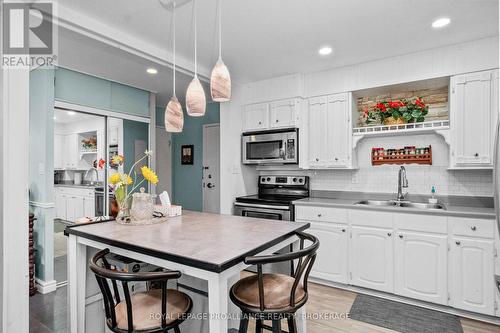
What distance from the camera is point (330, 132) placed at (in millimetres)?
3383

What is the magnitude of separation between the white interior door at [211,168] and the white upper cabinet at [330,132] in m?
2.24

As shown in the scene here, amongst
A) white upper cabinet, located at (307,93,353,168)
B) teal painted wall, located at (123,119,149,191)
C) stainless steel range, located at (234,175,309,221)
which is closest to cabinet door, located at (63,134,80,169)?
teal painted wall, located at (123,119,149,191)

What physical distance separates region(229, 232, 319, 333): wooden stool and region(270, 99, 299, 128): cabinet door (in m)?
2.14

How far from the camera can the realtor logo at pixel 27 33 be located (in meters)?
1.29

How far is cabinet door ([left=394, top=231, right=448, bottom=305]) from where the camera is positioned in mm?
2463

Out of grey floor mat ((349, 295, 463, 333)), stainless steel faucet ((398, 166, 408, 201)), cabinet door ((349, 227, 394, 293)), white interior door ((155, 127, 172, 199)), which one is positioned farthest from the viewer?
white interior door ((155, 127, 172, 199))

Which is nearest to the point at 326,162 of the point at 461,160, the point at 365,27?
the point at 461,160

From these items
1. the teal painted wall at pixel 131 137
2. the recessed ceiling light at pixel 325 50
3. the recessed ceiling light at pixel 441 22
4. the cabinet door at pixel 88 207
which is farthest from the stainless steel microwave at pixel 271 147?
the cabinet door at pixel 88 207

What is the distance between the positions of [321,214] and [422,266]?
3.41 feet

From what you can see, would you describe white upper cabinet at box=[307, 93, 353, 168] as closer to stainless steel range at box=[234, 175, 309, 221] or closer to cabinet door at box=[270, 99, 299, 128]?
cabinet door at box=[270, 99, 299, 128]

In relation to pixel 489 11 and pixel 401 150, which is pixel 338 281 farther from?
pixel 489 11

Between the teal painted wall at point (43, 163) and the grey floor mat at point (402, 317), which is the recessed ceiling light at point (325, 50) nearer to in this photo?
the grey floor mat at point (402, 317)

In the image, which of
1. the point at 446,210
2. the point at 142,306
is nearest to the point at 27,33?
the point at 142,306

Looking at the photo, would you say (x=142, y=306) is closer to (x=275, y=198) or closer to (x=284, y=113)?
(x=275, y=198)
